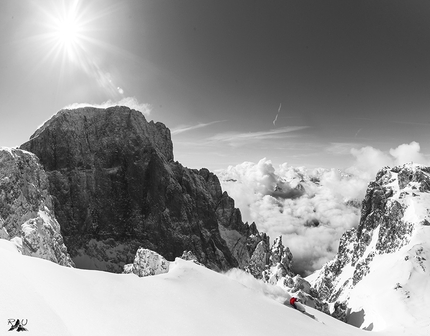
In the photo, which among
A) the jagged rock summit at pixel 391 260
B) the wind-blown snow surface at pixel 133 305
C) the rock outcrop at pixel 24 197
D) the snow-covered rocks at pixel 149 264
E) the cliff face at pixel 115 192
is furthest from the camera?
the cliff face at pixel 115 192

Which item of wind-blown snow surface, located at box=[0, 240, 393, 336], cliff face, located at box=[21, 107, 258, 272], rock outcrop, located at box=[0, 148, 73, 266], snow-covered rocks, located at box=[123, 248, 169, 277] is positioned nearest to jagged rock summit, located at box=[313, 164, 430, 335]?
snow-covered rocks, located at box=[123, 248, 169, 277]

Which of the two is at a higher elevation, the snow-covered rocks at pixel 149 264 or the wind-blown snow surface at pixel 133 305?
the wind-blown snow surface at pixel 133 305

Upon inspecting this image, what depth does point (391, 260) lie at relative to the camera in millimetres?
134500

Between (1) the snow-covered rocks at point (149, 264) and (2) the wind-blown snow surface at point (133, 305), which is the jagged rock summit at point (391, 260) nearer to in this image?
(1) the snow-covered rocks at point (149, 264)

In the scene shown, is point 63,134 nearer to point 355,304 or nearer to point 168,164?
point 168,164

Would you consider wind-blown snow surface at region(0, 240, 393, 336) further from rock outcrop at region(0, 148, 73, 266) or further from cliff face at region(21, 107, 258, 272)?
cliff face at region(21, 107, 258, 272)

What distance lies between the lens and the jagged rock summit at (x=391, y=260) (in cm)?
9631

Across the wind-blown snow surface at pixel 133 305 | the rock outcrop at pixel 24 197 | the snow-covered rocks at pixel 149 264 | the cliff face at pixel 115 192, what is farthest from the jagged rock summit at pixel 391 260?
the rock outcrop at pixel 24 197

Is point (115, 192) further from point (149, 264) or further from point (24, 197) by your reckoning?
point (149, 264)

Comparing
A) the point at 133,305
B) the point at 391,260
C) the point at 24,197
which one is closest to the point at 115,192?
the point at 24,197

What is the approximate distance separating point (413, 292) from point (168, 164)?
146m

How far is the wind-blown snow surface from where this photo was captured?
40.3 ft

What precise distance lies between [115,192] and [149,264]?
486 feet

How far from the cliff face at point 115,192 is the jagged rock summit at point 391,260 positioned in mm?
75199
